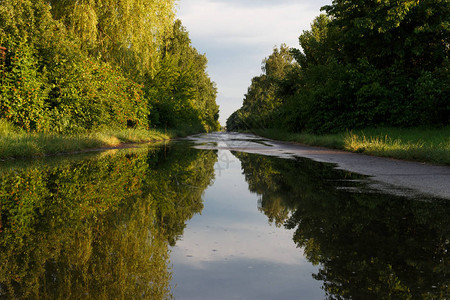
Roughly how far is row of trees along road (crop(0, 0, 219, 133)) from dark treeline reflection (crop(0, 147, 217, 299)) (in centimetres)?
700

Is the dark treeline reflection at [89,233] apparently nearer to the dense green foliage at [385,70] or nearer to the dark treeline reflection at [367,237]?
the dark treeline reflection at [367,237]

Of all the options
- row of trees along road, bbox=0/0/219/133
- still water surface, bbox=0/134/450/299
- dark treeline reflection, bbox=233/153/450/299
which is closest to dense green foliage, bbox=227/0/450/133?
row of trees along road, bbox=0/0/219/133

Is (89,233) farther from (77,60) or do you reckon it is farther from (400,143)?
(400,143)

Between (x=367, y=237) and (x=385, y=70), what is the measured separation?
22.9 m

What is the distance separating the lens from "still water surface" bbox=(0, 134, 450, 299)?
7.30ft

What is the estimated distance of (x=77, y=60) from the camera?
594 inches

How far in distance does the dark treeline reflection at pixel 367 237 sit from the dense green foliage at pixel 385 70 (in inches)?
670

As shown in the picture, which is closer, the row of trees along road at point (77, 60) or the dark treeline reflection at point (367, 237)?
the dark treeline reflection at point (367, 237)

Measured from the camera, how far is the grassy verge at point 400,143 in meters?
10.8

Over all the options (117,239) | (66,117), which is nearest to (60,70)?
(66,117)

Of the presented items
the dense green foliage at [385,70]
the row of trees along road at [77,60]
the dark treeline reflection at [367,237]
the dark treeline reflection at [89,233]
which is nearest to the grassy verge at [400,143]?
the dense green foliage at [385,70]

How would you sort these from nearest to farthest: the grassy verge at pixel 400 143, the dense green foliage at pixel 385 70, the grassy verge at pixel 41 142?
the grassy verge at pixel 41 142 → the grassy verge at pixel 400 143 → the dense green foliage at pixel 385 70

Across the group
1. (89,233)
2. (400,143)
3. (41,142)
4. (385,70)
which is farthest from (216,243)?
(385,70)

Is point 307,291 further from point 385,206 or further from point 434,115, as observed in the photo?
point 434,115
